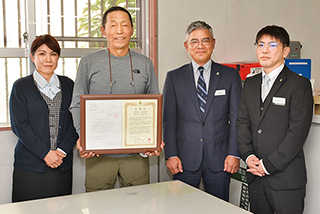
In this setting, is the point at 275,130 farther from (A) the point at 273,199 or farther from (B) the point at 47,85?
(B) the point at 47,85

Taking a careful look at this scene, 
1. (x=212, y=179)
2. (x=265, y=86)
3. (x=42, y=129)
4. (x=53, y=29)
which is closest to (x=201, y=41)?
(x=265, y=86)

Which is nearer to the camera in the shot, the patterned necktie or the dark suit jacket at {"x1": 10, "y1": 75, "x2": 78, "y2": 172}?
the dark suit jacket at {"x1": 10, "y1": 75, "x2": 78, "y2": 172}

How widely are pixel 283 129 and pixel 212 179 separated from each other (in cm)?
68

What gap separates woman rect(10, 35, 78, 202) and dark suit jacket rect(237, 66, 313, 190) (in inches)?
54.0

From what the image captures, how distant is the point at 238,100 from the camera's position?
96.6 inches

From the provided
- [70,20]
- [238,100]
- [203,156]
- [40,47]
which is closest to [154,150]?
[203,156]

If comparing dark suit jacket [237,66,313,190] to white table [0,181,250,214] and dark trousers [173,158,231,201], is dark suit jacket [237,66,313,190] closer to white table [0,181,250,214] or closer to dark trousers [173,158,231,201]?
dark trousers [173,158,231,201]

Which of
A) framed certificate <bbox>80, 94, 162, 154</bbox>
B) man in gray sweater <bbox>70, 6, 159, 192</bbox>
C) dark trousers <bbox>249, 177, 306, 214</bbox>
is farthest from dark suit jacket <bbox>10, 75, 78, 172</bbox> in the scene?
dark trousers <bbox>249, 177, 306, 214</bbox>

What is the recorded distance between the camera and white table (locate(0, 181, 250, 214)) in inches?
54.4

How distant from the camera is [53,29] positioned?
10.5 ft

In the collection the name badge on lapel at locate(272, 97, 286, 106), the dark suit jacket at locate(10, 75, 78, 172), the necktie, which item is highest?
the necktie

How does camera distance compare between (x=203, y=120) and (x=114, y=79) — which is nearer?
(x=114, y=79)

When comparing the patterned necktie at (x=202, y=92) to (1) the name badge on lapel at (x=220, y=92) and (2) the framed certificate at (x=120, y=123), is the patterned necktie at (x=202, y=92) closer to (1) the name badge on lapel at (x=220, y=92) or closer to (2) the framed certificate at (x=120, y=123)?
(1) the name badge on lapel at (x=220, y=92)

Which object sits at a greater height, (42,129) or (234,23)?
(234,23)
